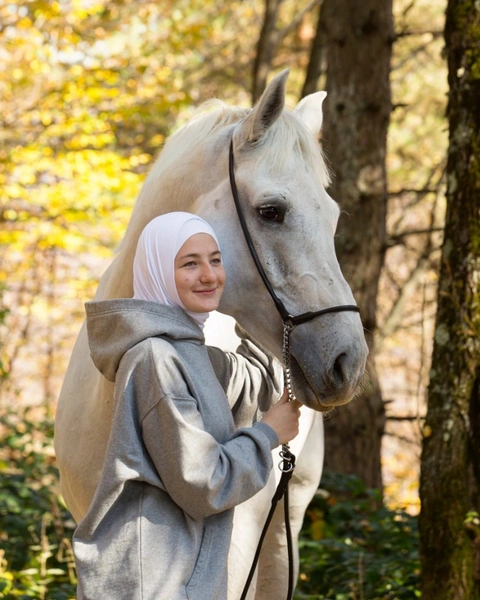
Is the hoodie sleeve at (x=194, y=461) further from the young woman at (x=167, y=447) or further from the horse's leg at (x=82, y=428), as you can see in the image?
the horse's leg at (x=82, y=428)

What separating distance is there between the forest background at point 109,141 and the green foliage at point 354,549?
801mm

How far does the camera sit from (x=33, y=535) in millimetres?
4484

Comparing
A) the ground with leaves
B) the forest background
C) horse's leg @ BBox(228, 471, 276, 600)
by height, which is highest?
the forest background

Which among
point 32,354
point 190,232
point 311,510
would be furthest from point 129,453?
point 32,354

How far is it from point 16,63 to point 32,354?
11.9 feet

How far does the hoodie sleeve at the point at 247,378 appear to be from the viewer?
7.27ft

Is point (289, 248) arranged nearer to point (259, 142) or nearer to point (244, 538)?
point (259, 142)

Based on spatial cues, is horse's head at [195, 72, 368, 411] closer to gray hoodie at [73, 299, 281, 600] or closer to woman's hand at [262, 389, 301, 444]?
woman's hand at [262, 389, 301, 444]

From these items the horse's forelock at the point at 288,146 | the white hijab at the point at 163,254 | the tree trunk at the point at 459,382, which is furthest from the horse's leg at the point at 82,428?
the tree trunk at the point at 459,382

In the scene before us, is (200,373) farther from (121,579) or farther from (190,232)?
(121,579)

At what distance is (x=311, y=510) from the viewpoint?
4.97 metres

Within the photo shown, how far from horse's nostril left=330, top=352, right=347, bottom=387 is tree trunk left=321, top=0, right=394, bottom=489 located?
3.67m

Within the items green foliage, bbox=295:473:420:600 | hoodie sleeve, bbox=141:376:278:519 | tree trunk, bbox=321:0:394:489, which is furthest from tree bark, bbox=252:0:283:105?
hoodie sleeve, bbox=141:376:278:519

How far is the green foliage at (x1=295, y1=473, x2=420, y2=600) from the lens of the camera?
3.74 metres
